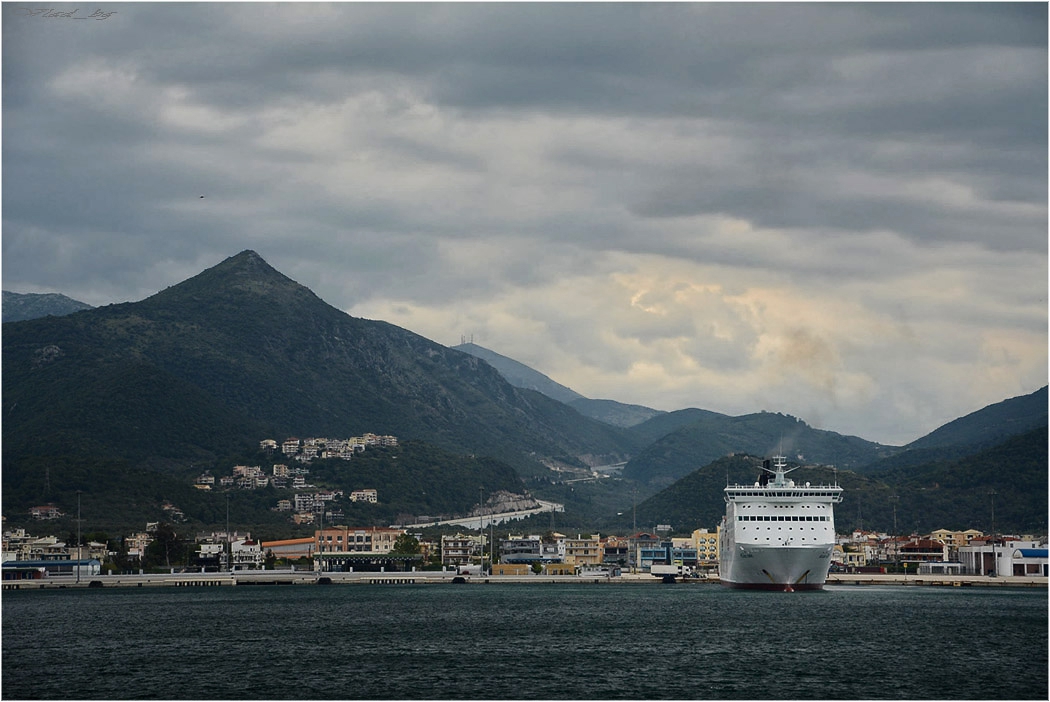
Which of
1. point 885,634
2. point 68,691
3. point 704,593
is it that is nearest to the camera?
point 68,691

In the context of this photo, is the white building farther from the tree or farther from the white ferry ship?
the tree

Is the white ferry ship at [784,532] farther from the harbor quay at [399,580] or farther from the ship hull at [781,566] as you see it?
the harbor quay at [399,580]

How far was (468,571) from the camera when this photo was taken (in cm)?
19125

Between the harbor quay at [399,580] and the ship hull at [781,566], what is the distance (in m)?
30.5

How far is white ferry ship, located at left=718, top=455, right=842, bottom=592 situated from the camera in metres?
127

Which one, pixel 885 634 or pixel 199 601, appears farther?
pixel 199 601

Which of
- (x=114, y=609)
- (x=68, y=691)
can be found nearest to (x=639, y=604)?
(x=114, y=609)

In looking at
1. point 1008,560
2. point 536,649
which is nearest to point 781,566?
point 536,649

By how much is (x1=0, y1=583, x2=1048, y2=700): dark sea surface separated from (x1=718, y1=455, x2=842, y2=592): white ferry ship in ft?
13.1

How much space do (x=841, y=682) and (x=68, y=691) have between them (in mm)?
35266

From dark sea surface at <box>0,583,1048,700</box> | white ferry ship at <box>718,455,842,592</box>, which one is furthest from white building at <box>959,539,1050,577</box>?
white ferry ship at <box>718,455,842,592</box>

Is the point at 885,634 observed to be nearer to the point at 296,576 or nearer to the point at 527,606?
the point at 527,606

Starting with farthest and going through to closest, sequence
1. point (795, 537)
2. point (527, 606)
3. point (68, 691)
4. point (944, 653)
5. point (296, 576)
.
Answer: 1. point (296, 576)
2. point (795, 537)
3. point (527, 606)
4. point (944, 653)
5. point (68, 691)

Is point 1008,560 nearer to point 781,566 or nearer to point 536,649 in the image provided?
point 781,566
